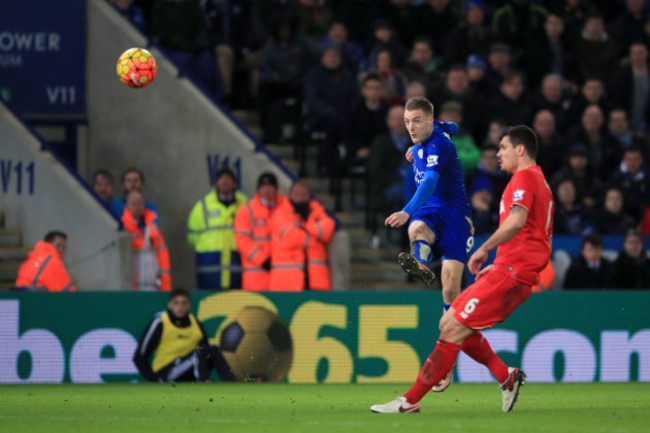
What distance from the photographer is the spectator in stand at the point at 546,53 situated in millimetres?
19812

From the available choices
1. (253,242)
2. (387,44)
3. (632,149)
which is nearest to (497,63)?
(387,44)

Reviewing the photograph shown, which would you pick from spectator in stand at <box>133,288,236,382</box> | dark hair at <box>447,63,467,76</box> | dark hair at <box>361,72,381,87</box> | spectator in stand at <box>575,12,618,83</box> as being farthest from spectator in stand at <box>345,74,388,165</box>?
spectator in stand at <box>133,288,236,382</box>

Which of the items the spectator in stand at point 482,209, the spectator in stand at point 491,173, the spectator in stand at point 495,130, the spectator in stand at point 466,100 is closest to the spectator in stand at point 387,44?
the spectator in stand at point 466,100

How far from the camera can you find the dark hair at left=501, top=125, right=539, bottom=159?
977 cm

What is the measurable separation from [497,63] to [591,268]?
4.83 meters

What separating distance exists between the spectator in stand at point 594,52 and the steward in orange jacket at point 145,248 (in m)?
7.60

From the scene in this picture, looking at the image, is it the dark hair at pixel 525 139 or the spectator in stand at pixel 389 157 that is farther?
the spectator in stand at pixel 389 157

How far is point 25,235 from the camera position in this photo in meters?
16.9

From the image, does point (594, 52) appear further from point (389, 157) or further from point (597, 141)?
point (389, 157)

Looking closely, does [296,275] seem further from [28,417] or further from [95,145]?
[28,417]

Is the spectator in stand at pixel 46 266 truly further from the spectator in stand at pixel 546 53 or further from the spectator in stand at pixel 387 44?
the spectator in stand at pixel 546 53

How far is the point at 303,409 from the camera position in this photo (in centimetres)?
1061

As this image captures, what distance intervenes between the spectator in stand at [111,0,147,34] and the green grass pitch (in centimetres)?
664

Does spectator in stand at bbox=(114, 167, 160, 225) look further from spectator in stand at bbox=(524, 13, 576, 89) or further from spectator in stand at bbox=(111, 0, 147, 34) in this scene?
spectator in stand at bbox=(524, 13, 576, 89)
